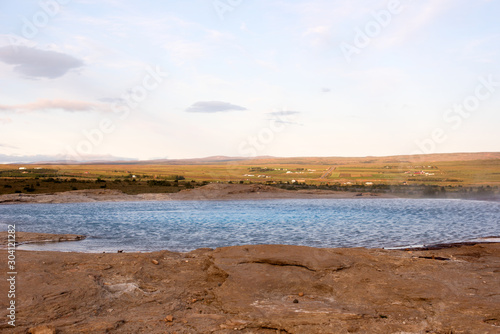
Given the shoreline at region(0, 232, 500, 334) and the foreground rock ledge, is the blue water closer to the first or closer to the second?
the shoreline at region(0, 232, 500, 334)

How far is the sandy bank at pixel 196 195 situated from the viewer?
32.0 m

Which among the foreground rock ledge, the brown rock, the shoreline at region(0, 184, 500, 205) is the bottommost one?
the shoreline at region(0, 184, 500, 205)

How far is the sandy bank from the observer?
32000mm

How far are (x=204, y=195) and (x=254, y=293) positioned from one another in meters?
32.6

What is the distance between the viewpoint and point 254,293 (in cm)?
678

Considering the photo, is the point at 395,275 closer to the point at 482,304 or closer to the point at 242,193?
the point at 482,304

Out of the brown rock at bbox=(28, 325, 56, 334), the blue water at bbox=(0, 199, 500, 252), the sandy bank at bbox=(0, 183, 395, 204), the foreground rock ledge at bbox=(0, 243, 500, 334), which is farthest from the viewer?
the sandy bank at bbox=(0, 183, 395, 204)

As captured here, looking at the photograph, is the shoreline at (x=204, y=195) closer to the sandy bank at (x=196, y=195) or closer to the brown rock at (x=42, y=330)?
the sandy bank at (x=196, y=195)

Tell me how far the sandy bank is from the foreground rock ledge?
25.5 meters

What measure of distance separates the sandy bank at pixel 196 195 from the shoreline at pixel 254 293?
25376 mm

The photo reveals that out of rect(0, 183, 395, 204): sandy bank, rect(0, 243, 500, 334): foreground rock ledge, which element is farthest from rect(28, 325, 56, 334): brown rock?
rect(0, 183, 395, 204): sandy bank

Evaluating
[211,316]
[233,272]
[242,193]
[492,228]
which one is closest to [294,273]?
[233,272]

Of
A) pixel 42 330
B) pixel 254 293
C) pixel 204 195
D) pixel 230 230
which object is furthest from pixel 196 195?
pixel 42 330

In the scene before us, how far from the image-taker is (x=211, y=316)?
5.80 metres
